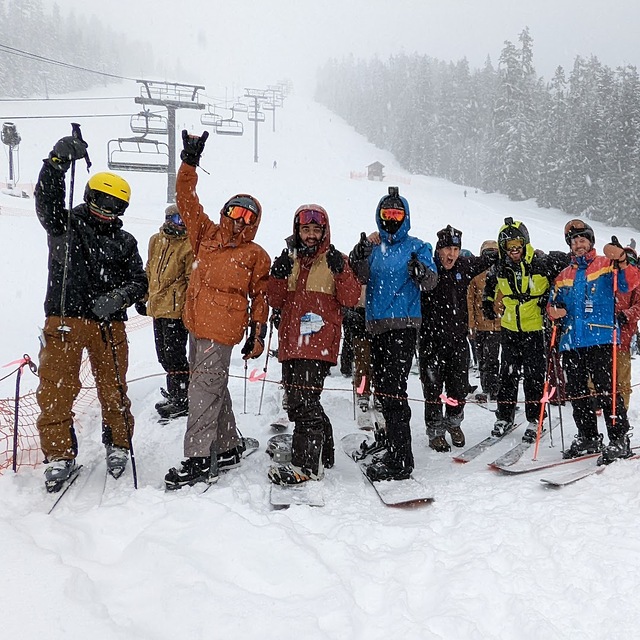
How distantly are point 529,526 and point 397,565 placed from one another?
0.92 metres

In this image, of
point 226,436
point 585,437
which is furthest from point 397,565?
point 585,437

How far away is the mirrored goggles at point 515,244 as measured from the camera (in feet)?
15.3

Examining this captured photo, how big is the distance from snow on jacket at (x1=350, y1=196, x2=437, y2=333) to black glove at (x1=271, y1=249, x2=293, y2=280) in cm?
56

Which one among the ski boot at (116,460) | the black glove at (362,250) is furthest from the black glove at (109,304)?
the black glove at (362,250)

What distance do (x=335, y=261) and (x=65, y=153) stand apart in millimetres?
1942

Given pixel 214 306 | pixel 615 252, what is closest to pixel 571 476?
pixel 615 252

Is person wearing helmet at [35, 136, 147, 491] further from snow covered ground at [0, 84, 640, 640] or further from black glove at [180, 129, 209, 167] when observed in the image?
black glove at [180, 129, 209, 167]

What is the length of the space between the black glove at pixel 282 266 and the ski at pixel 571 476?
2.44 metres

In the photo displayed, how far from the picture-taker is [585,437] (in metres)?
4.20

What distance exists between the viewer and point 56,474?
3.36 metres

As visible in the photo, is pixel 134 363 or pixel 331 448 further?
pixel 134 363

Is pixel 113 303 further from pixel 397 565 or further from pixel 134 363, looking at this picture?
pixel 134 363

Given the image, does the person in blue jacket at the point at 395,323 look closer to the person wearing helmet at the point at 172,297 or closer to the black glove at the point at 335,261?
the black glove at the point at 335,261

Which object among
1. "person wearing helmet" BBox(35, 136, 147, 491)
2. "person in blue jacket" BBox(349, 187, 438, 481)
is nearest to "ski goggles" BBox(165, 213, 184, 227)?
"person wearing helmet" BBox(35, 136, 147, 491)
